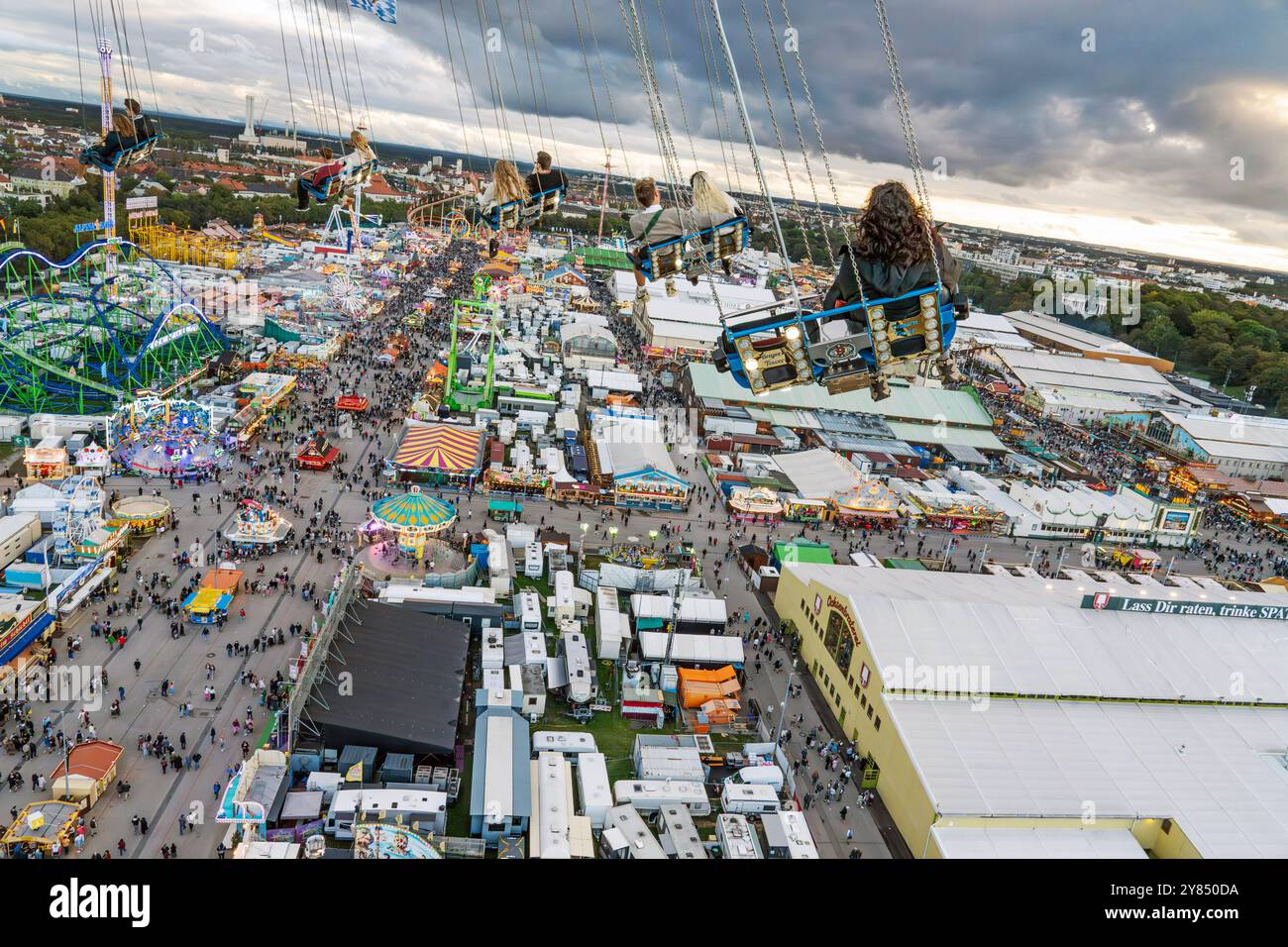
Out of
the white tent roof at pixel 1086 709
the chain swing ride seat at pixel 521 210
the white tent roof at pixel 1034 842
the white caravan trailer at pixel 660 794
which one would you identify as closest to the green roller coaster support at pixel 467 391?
the white tent roof at pixel 1086 709

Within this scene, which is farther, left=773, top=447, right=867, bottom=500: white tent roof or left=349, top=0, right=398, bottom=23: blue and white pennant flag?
left=773, top=447, right=867, bottom=500: white tent roof

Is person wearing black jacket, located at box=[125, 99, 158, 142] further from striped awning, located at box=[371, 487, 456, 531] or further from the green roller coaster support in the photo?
the green roller coaster support

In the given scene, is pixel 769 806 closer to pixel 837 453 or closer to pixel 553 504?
pixel 553 504

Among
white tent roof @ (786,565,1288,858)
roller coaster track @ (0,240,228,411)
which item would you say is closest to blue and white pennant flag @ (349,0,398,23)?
white tent roof @ (786,565,1288,858)

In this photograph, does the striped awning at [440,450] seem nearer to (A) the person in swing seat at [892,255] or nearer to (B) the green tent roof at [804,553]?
(B) the green tent roof at [804,553]

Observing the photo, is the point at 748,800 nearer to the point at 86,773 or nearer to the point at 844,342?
the point at 844,342
